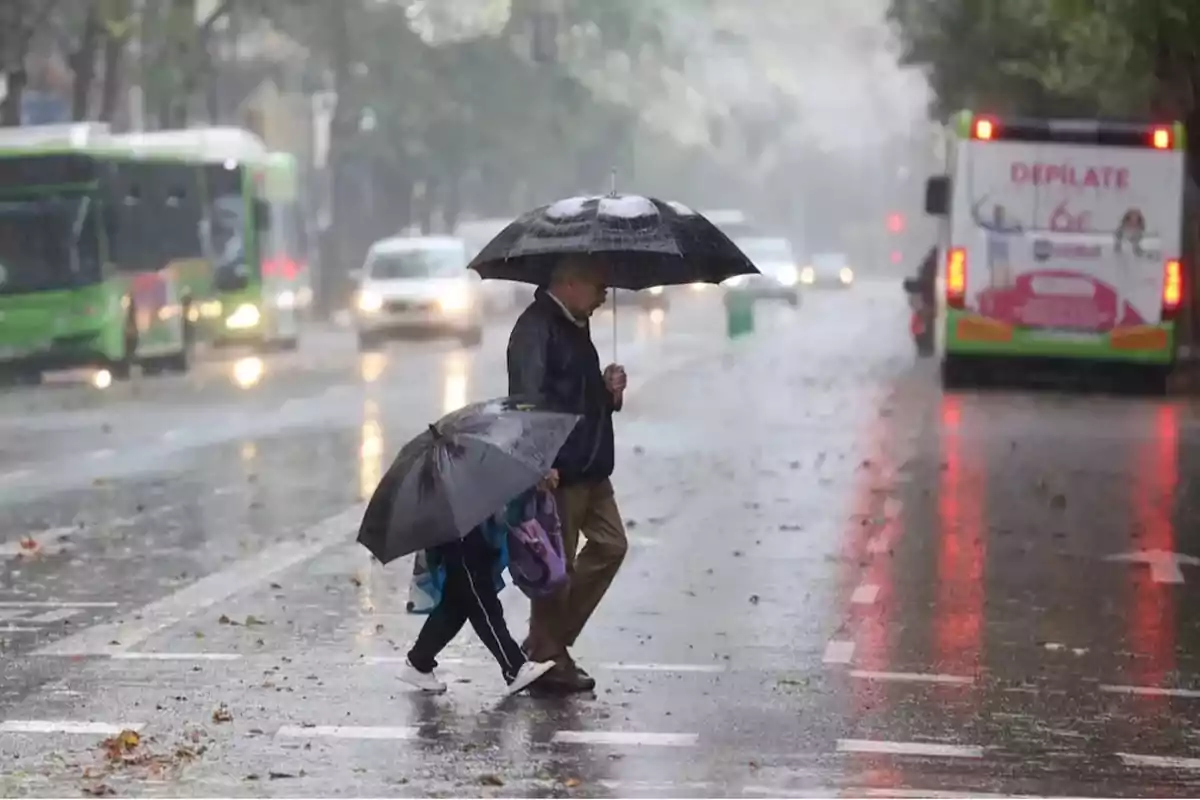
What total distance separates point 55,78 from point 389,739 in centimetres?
5493

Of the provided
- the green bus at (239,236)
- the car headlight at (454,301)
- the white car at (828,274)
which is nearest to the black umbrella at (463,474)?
the green bus at (239,236)

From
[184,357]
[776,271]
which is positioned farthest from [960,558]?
[776,271]

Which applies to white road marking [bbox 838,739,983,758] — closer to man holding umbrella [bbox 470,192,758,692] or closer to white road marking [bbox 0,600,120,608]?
man holding umbrella [bbox 470,192,758,692]

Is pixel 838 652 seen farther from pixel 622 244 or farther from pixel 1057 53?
pixel 1057 53

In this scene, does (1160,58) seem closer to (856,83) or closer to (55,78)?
(55,78)

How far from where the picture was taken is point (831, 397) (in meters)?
28.0

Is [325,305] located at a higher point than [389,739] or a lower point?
lower

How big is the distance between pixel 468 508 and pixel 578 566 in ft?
2.60

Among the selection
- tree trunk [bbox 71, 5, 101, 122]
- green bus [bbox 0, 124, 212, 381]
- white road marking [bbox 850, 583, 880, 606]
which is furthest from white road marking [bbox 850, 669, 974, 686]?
tree trunk [bbox 71, 5, 101, 122]

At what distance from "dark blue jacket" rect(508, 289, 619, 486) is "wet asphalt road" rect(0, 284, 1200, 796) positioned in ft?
2.87

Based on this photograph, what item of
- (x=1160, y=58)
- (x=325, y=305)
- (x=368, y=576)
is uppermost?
(x=1160, y=58)

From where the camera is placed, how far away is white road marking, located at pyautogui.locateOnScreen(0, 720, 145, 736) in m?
8.51

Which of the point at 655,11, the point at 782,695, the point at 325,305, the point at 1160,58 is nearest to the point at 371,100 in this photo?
the point at 325,305

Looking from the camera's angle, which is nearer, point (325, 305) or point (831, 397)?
point (831, 397)
